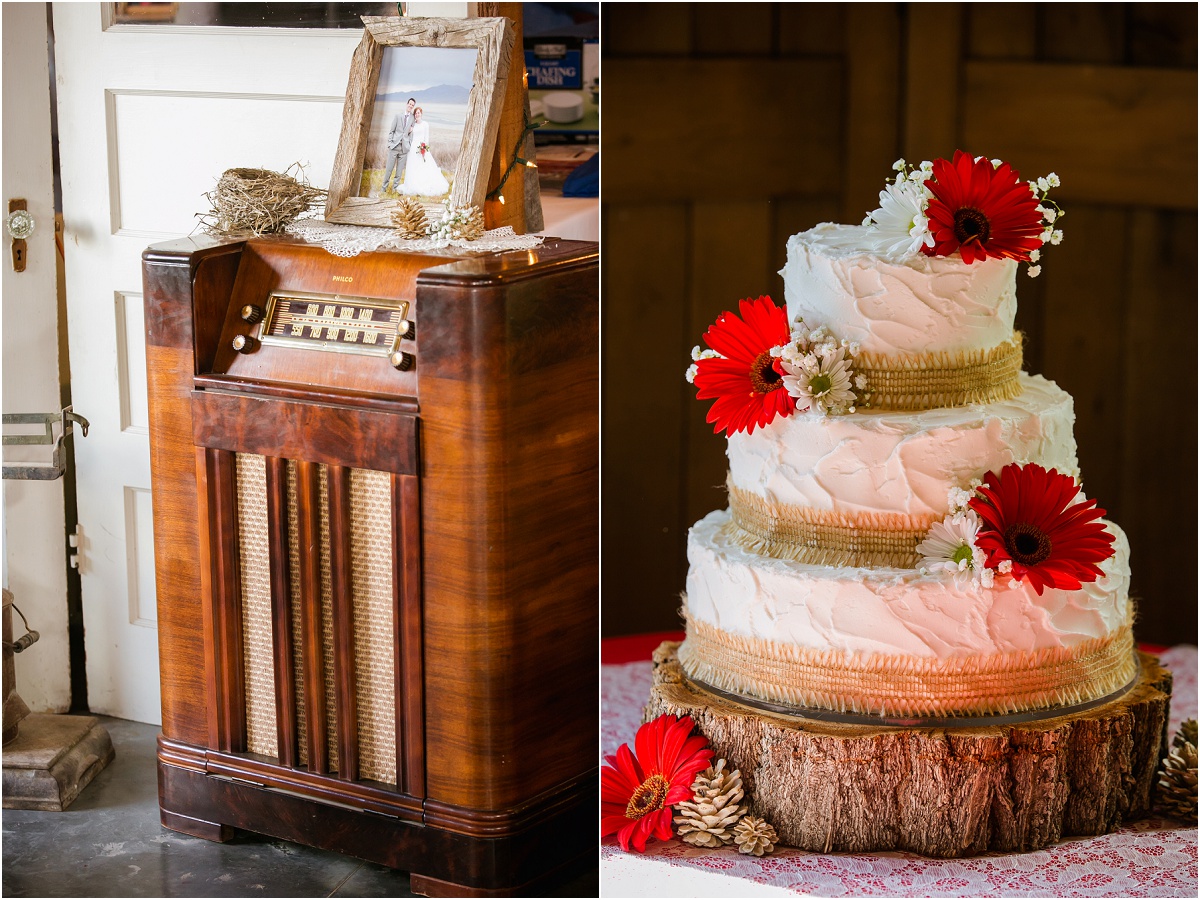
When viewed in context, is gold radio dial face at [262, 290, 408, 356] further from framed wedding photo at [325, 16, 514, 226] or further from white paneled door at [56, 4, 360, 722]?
white paneled door at [56, 4, 360, 722]

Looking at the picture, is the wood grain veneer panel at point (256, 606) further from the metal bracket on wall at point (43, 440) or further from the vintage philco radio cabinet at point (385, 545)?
the metal bracket on wall at point (43, 440)

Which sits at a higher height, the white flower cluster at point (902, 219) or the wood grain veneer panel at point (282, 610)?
the white flower cluster at point (902, 219)

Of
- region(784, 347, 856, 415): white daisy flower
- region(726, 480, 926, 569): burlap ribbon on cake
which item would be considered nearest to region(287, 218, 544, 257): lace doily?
region(784, 347, 856, 415): white daisy flower

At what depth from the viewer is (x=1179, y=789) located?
8.62ft

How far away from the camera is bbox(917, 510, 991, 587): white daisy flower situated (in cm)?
232

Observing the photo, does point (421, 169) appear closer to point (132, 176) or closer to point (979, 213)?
point (132, 176)

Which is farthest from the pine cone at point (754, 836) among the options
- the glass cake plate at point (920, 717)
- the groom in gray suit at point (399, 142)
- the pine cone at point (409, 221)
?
the groom in gray suit at point (399, 142)

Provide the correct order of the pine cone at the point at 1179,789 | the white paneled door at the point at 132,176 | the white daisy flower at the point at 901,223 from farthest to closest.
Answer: the white paneled door at the point at 132,176, the pine cone at the point at 1179,789, the white daisy flower at the point at 901,223

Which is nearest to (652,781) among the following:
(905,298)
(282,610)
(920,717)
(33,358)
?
(920,717)

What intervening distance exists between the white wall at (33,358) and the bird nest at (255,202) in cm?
68

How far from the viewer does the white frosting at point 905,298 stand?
2396mm

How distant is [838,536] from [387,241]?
3.05ft

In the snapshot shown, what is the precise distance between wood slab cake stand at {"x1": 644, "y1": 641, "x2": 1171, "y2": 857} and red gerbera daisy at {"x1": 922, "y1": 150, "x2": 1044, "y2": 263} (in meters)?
0.79

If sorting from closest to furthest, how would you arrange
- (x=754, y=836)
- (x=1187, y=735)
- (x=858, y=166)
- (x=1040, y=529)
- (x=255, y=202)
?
(x=1040, y=529) < (x=754, y=836) < (x=255, y=202) < (x=1187, y=735) < (x=858, y=166)
